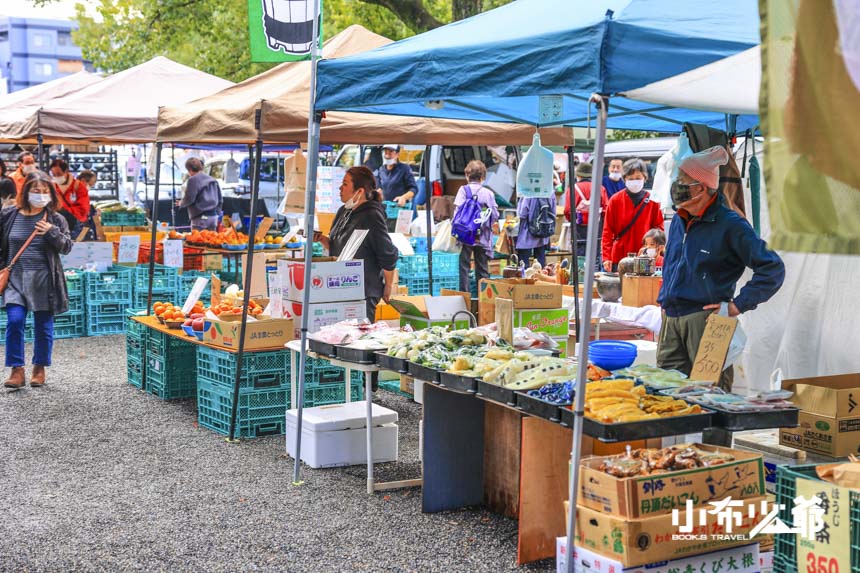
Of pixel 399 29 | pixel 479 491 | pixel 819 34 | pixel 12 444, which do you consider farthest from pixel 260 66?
pixel 819 34

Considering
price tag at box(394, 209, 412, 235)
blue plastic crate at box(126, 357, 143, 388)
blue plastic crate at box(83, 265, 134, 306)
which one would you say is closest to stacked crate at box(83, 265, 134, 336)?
blue plastic crate at box(83, 265, 134, 306)

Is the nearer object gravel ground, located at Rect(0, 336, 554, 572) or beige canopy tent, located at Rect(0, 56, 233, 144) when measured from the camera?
gravel ground, located at Rect(0, 336, 554, 572)

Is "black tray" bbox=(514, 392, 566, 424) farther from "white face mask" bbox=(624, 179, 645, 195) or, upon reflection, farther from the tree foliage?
the tree foliage

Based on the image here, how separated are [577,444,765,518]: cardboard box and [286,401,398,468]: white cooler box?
2.72 meters

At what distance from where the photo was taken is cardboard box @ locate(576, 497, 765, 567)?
3838 mm

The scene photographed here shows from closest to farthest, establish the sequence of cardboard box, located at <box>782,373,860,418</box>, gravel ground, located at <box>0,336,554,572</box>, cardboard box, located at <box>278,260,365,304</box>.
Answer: cardboard box, located at <box>782,373,860,418</box> < gravel ground, located at <box>0,336,554,572</box> < cardboard box, located at <box>278,260,365,304</box>

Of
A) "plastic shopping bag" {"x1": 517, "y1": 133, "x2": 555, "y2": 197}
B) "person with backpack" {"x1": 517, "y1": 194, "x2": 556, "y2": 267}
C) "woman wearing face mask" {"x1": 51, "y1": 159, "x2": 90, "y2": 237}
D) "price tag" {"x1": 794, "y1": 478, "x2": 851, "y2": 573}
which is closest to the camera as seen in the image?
"price tag" {"x1": 794, "y1": 478, "x2": 851, "y2": 573}

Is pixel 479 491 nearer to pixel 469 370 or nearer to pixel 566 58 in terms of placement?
pixel 469 370

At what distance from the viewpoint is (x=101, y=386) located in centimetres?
942

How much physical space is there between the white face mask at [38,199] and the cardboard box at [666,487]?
20.9ft

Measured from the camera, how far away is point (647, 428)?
423 centimetres

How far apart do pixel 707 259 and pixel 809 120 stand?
11.3 ft

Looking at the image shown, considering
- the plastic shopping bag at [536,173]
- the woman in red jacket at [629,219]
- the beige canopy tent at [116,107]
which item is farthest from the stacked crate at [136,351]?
the woman in red jacket at [629,219]

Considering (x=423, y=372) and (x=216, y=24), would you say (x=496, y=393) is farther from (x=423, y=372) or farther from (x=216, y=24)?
(x=216, y=24)
